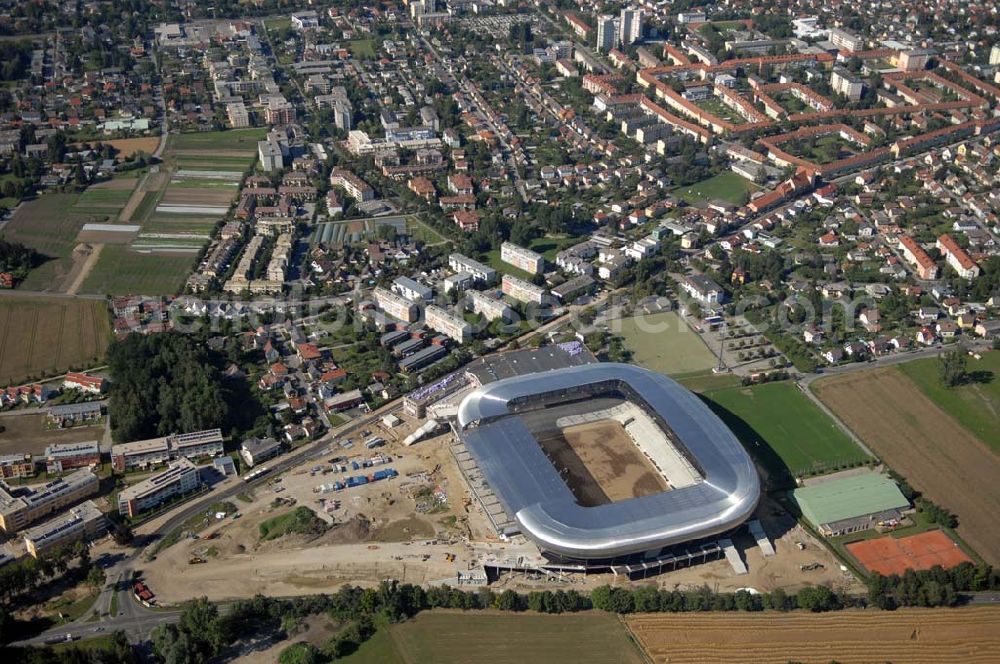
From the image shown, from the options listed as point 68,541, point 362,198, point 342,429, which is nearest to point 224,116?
point 362,198

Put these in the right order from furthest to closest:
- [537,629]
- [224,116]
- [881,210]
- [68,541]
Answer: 1. [224,116]
2. [881,210]
3. [68,541]
4. [537,629]

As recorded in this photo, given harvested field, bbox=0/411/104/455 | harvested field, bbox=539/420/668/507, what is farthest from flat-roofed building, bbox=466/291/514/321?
harvested field, bbox=0/411/104/455

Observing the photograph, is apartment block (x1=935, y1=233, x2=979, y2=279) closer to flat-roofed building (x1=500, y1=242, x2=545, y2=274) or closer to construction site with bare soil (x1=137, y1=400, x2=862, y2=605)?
flat-roofed building (x1=500, y1=242, x2=545, y2=274)

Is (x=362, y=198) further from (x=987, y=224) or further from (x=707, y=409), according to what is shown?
(x=987, y=224)

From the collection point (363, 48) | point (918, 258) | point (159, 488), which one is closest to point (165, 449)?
point (159, 488)

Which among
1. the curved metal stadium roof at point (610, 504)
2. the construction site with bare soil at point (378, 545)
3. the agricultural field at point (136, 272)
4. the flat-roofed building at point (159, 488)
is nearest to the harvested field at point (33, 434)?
the flat-roofed building at point (159, 488)

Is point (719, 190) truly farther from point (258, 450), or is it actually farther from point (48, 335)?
point (48, 335)

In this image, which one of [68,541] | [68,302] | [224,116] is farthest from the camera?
[224,116]
